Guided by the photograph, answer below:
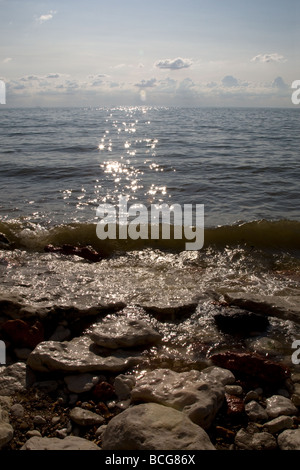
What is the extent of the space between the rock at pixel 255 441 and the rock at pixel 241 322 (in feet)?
5.33

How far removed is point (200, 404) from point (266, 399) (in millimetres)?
739

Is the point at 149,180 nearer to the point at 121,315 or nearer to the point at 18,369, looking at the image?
the point at 121,315

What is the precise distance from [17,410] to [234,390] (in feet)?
6.16

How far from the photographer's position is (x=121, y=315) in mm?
5082

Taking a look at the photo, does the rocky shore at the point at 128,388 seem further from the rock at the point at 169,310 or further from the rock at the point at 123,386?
the rock at the point at 169,310

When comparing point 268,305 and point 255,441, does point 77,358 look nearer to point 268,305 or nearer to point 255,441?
point 255,441

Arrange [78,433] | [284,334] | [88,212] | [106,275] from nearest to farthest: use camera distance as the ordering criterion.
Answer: [78,433] → [284,334] → [106,275] → [88,212]

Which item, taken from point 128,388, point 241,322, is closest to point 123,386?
point 128,388

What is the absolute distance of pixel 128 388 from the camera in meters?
3.72

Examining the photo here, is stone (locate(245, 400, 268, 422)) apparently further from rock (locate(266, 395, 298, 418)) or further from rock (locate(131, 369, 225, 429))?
rock (locate(131, 369, 225, 429))

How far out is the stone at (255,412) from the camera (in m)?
3.43

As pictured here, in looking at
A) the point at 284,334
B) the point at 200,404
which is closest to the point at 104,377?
the point at 200,404

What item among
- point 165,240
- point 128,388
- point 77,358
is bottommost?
point 128,388

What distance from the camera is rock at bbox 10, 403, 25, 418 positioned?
343 centimetres
